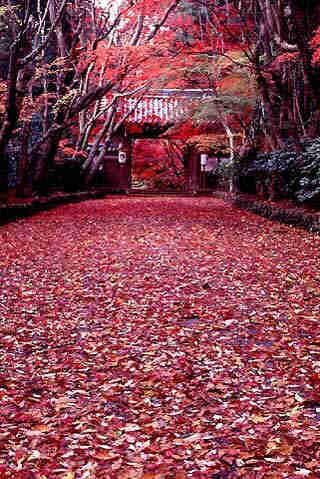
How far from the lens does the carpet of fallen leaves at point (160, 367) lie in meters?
2.73

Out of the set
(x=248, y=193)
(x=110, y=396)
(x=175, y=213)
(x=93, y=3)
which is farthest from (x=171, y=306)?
(x=248, y=193)

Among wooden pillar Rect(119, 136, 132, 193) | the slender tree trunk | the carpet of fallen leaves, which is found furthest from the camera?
wooden pillar Rect(119, 136, 132, 193)

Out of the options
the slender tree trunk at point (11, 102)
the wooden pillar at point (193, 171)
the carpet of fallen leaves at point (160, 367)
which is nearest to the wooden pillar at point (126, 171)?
the wooden pillar at point (193, 171)

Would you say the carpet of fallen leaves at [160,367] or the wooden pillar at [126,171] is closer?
the carpet of fallen leaves at [160,367]

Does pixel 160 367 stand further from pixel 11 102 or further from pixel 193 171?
pixel 193 171

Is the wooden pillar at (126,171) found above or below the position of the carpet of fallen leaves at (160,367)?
above

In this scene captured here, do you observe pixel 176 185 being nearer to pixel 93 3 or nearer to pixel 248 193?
pixel 248 193

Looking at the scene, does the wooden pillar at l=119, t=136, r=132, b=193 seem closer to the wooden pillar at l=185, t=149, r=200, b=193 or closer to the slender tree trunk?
the wooden pillar at l=185, t=149, r=200, b=193

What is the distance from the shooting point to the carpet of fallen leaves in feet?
8.95

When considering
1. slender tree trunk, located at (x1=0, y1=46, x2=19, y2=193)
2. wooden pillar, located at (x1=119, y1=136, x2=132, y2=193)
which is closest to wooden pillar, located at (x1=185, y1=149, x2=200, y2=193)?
wooden pillar, located at (x1=119, y1=136, x2=132, y2=193)

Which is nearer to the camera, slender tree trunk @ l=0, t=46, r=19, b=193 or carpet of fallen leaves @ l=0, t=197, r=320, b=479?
carpet of fallen leaves @ l=0, t=197, r=320, b=479

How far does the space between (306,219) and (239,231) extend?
1.22 metres

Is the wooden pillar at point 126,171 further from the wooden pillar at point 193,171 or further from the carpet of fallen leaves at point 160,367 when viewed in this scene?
the carpet of fallen leaves at point 160,367

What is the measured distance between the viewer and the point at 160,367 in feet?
13.0
